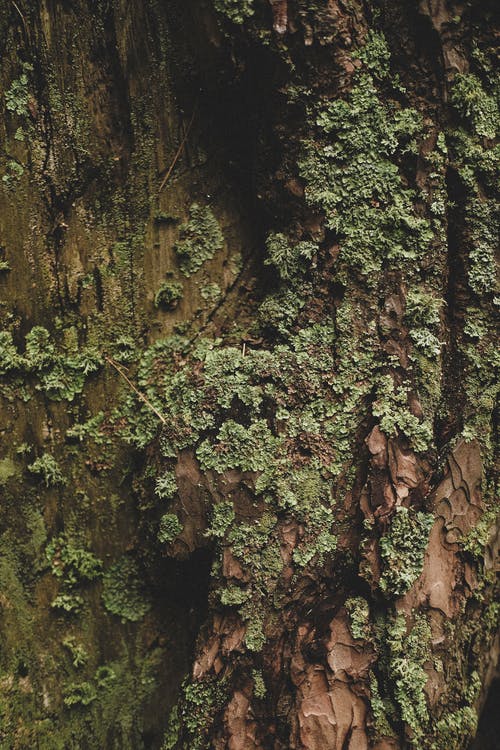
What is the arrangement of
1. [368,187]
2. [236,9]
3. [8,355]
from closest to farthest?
[236,9], [368,187], [8,355]

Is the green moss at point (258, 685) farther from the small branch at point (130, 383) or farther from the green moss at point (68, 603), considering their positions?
the small branch at point (130, 383)

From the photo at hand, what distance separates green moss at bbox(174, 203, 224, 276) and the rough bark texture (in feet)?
0.05

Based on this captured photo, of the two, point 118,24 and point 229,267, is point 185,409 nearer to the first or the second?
point 229,267

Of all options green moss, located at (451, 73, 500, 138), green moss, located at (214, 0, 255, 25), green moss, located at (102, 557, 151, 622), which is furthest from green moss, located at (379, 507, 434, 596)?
green moss, located at (214, 0, 255, 25)

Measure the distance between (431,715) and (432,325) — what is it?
109 centimetres

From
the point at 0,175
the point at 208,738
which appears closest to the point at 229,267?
the point at 0,175

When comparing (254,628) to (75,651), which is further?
(75,651)

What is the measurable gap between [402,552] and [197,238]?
115 centimetres

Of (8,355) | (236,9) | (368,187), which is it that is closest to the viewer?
(236,9)

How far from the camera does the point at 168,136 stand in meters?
1.78

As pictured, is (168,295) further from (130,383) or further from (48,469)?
(48,469)

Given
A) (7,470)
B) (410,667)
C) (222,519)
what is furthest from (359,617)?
(7,470)

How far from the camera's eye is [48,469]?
1766mm

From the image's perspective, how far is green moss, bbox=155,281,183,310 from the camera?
5.89 ft
